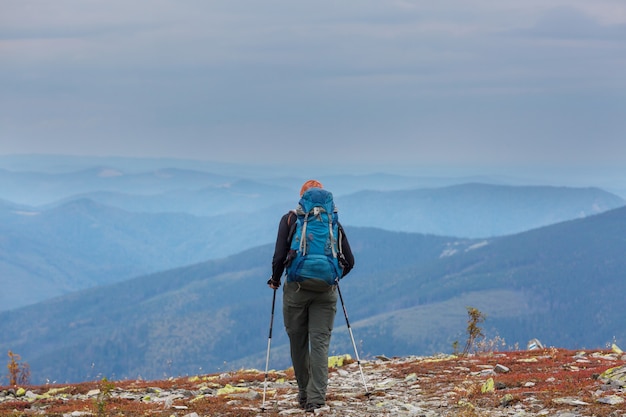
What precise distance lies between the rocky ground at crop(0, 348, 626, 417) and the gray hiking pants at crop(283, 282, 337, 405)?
1.61 feet

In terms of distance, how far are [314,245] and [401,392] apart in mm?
4452

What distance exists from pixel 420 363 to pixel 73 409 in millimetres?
9509

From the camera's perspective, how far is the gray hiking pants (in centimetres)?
1641

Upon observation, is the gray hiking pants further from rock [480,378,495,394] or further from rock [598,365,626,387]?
rock [598,365,626,387]

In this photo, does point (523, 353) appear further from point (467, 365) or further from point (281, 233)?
point (281, 233)

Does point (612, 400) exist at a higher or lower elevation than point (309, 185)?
lower

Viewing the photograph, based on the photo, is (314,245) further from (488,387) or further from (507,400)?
(488,387)

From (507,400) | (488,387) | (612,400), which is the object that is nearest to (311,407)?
(488,387)

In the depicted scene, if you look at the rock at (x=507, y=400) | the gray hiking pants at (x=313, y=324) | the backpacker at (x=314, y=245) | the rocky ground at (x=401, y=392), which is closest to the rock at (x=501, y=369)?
the rocky ground at (x=401, y=392)

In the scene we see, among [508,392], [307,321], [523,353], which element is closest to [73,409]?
[307,321]

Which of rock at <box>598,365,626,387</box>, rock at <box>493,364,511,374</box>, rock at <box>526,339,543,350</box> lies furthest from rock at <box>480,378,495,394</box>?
rock at <box>526,339,543,350</box>

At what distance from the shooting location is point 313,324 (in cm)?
1659

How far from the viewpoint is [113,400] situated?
18703 mm

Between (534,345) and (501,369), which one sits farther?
(534,345)
